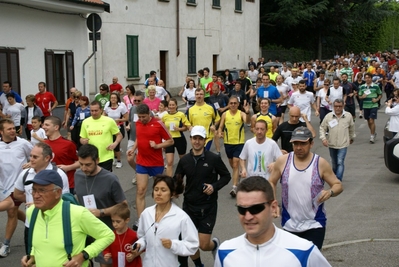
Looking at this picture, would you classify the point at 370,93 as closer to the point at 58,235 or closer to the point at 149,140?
the point at 149,140

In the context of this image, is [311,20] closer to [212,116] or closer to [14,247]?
[212,116]

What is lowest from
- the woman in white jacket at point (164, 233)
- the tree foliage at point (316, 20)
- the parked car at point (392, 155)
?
the parked car at point (392, 155)

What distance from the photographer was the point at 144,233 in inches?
222

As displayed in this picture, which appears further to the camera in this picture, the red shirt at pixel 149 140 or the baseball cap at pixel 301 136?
the red shirt at pixel 149 140

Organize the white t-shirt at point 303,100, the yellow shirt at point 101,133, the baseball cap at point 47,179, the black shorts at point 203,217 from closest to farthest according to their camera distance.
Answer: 1. the baseball cap at point 47,179
2. the black shorts at point 203,217
3. the yellow shirt at point 101,133
4. the white t-shirt at point 303,100

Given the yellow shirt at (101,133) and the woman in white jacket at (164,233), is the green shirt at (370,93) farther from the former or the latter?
the woman in white jacket at (164,233)

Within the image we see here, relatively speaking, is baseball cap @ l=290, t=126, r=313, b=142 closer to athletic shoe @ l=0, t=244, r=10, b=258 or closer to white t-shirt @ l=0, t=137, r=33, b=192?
white t-shirt @ l=0, t=137, r=33, b=192

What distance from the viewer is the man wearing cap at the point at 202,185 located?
284 inches

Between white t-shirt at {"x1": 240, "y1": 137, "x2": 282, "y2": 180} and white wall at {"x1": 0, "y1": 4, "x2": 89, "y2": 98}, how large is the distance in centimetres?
1068

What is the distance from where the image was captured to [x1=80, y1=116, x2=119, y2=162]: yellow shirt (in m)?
9.88

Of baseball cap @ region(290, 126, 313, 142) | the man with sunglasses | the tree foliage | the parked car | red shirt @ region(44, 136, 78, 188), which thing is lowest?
the parked car

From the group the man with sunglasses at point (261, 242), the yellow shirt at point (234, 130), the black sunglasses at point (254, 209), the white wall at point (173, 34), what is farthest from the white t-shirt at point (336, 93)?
the black sunglasses at point (254, 209)

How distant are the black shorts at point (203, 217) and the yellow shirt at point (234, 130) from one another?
4.39 m

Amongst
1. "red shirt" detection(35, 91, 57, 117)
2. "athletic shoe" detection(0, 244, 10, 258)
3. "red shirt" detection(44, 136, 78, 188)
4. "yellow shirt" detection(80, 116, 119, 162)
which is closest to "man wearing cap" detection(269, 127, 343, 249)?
"red shirt" detection(44, 136, 78, 188)
